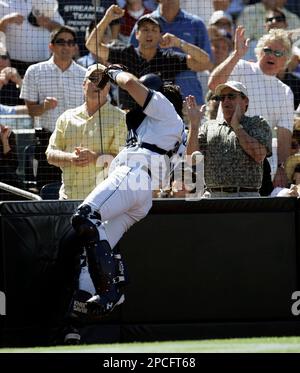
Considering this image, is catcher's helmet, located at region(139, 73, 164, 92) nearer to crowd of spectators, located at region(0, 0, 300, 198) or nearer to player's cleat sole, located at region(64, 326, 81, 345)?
crowd of spectators, located at region(0, 0, 300, 198)

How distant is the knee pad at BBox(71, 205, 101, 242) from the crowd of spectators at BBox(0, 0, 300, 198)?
1879 mm

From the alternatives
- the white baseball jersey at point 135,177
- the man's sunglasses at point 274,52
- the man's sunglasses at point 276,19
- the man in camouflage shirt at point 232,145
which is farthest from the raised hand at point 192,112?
the man's sunglasses at point 276,19

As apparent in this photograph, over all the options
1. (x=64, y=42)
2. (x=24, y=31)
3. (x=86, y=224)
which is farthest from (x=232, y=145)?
(x=24, y=31)

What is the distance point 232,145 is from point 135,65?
2.33 meters

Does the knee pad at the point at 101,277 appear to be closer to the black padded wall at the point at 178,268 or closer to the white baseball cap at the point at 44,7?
the black padded wall at the point at 178,268

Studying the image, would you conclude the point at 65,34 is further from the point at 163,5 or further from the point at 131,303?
the point at 131,303

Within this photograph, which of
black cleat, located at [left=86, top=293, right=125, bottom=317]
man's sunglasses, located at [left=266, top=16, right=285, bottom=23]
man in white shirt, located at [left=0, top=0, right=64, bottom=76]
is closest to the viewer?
black cleat, located at [left=86, top=293, right=125, bottom=317]

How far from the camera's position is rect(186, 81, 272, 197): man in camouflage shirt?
9.43m

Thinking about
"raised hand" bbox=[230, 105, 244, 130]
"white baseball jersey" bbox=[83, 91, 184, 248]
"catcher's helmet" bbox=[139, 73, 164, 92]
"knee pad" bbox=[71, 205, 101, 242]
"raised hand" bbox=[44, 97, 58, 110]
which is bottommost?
"knee pad" bbox=[71, 205, 101, 242]

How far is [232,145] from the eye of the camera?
9.52 metres

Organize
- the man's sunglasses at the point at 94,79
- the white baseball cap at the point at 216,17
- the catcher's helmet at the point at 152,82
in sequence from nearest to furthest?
the catcher's helmet at the point at 152,82 < the man's sunglasses at the point at 94,79 < the white baseball cap at the point at 216,17

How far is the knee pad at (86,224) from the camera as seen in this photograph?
7941 millimetres

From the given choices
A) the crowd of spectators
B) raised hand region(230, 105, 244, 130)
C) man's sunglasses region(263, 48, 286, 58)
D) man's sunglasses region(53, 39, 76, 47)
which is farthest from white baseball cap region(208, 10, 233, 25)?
raised hand region(230, 105, 244, 130)

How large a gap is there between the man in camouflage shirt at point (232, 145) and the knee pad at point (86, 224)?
1953mm
